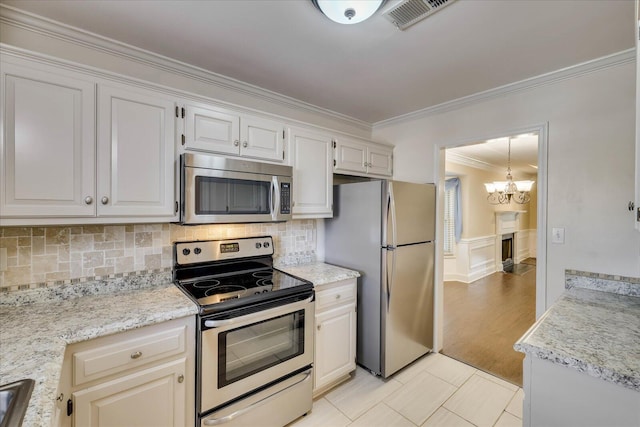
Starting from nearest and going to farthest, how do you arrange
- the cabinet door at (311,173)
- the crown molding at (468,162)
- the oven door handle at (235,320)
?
the oven door handle at (235,320), the cabinet door at (311,173), the crown molding at (468,162)

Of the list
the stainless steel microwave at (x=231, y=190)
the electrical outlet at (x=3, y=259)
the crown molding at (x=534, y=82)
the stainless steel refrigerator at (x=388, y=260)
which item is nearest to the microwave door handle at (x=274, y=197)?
the stainless steel microwave at (x=231, y=190)

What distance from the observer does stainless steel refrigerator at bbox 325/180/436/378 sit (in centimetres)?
231

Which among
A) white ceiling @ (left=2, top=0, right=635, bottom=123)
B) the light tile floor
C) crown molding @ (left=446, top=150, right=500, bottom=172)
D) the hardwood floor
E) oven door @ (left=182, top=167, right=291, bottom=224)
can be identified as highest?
white ceiling @ (left=2, top=0, right=635, bottom=123)

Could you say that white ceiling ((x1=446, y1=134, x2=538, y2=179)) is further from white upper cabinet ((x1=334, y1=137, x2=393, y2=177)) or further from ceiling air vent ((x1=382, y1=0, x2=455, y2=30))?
ceiling air vent ((x1=382, y1=0, x2=455, y2=30))

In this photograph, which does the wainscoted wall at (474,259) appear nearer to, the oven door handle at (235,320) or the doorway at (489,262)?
the doorway at (489,262)

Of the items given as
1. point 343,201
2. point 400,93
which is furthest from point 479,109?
point 343,201

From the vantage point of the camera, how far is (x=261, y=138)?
2043 mm

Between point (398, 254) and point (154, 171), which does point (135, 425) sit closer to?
point (154, 171)

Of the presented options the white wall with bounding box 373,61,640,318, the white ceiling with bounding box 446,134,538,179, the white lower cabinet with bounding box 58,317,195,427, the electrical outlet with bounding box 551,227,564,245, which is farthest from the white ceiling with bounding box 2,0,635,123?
the white ceiling with bounding box 446,134,538,179

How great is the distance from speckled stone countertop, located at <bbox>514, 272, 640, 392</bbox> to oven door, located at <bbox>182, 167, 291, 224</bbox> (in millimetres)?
1579

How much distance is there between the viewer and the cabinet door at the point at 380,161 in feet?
9.33

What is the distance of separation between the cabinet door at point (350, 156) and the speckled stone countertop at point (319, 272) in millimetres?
898

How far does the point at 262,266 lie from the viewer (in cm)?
228

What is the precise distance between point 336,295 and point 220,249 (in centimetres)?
96
